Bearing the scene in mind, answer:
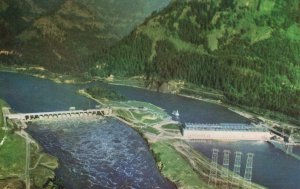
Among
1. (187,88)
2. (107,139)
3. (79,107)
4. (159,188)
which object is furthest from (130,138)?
(187,88)

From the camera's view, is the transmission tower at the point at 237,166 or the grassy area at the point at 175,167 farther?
the transmission tower at the point at 237,166

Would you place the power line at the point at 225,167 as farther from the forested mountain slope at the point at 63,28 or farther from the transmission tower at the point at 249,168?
the forested mountain slope at the point at 63,28

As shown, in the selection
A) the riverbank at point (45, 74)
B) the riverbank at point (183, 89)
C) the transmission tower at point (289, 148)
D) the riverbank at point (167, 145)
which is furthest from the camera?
the riverbank at point (45, 74)

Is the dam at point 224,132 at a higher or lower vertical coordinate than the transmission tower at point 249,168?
higher

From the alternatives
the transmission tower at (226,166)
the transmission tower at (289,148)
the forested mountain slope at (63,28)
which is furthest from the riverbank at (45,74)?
the transmission tower at (289,148)

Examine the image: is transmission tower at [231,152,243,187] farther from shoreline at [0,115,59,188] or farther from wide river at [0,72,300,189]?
shoreline at [0,115,59,188]

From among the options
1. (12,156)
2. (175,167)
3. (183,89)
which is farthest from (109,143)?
(183,89)

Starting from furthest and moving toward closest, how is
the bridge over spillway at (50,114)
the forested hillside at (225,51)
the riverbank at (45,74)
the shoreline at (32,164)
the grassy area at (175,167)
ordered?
the forested hillside at (225,51), the riverbank at (45,74), the bridge over spillway at (50,114), the grassy area at (175,167), the shoreline at (32,164)

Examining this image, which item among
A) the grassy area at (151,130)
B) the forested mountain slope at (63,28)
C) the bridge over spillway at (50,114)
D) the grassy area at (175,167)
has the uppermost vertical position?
the forested mountain slope at (63,28)

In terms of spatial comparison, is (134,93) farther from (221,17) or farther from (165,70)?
(221,17)
